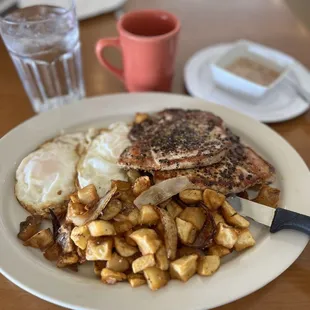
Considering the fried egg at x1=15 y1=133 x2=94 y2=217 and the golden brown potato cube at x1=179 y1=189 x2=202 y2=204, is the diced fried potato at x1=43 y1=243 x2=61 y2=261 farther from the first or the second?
the golden brown potato cube at x1=179 y1=189 x2=202 y2=204

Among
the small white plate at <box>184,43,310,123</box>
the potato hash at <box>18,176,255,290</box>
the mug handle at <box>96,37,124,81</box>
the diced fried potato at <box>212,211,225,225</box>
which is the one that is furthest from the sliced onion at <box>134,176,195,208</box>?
the mug handle at <box>96,37,124,81</box>

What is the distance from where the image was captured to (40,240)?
118cm

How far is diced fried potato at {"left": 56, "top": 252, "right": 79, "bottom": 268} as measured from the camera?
1129 millimetres

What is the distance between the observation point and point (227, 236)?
3.71 ft

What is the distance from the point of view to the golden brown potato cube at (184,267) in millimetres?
1059

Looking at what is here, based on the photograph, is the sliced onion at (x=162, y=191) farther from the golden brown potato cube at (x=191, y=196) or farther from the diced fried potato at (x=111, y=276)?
the diced fried potato at (x=111, y=276)

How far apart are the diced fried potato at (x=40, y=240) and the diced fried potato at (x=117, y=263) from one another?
0.69 feet

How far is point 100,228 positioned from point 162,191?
220 millimetres

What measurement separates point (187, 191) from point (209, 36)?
4.15ft

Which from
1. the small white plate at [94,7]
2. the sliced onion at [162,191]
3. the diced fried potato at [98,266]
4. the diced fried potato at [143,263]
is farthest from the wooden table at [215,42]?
the sliced onion at [162,191]

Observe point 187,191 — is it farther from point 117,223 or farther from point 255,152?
point 255,152

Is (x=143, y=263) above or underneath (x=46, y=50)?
underneath

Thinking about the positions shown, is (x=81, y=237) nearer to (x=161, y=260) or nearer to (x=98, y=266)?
(x=98, y=266)

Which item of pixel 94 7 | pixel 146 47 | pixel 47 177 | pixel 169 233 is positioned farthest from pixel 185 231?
pixel 94 7
